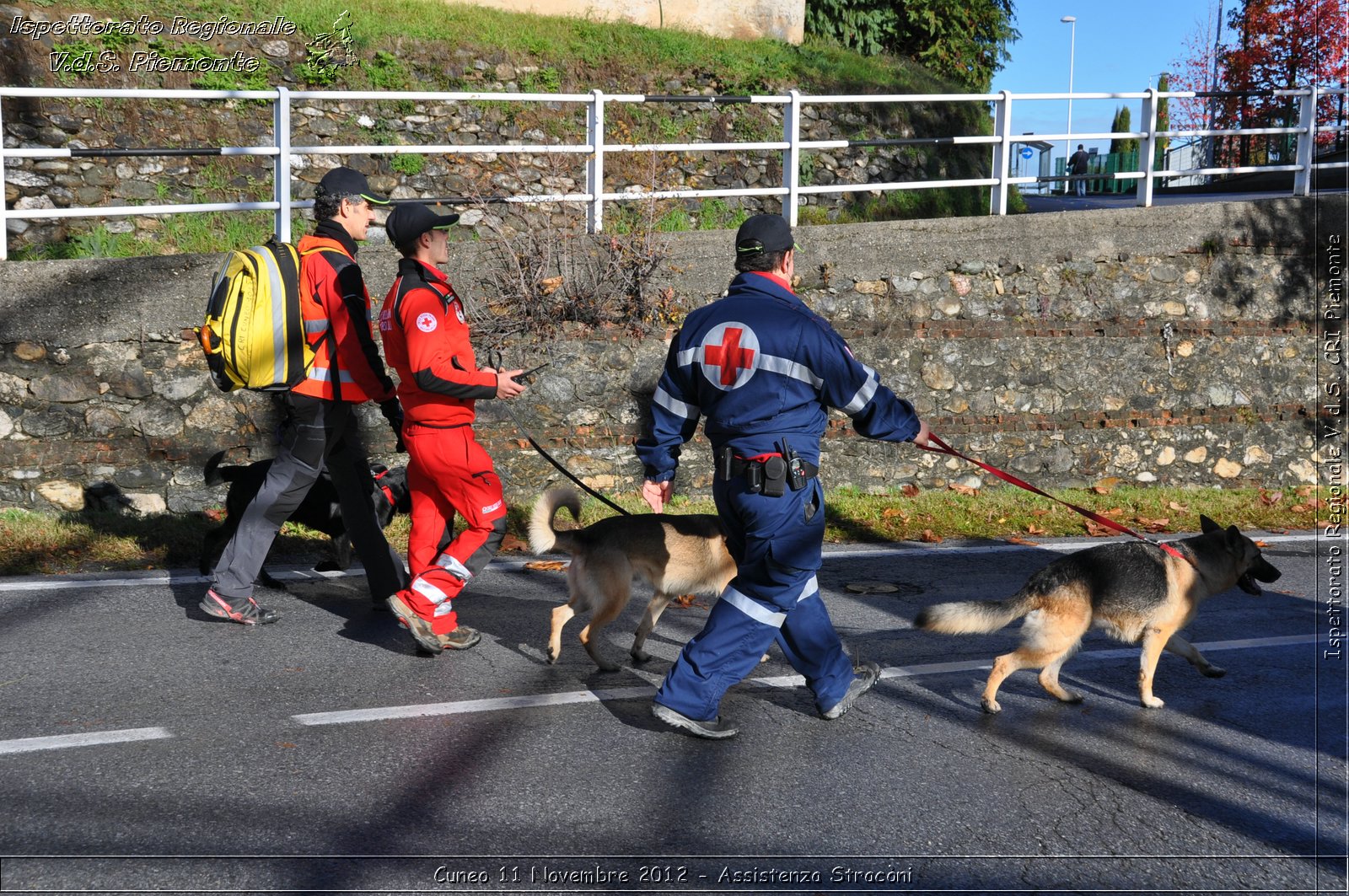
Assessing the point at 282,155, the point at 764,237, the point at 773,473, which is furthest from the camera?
the point at 282,155

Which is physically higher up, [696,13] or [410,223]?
[696,13]

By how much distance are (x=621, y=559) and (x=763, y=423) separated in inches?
49.5

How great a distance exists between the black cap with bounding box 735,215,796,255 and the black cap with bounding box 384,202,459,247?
1.64m

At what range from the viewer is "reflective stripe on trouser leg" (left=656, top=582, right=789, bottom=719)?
457 centimetres

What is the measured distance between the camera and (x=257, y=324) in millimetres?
5793

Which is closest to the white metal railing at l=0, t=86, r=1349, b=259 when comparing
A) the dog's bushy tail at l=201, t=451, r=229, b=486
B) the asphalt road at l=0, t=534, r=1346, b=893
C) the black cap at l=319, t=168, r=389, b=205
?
the dog's bushy tail at l=201, t=451, r=229, b=486

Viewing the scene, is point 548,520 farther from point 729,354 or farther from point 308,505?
point 308,505

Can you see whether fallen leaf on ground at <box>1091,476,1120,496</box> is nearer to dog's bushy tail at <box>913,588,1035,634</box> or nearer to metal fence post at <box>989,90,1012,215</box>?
metal fence post at <box>989,90,1012,215</box>

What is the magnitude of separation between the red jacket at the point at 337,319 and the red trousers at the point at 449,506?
542 millimetres

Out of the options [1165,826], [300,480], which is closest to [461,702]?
[300,480]

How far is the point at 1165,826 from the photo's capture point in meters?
3.98

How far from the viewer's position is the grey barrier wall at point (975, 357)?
8688 mm

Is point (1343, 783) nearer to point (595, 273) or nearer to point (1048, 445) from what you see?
point (1048, 445)

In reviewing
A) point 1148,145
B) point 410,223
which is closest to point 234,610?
point 410,223
